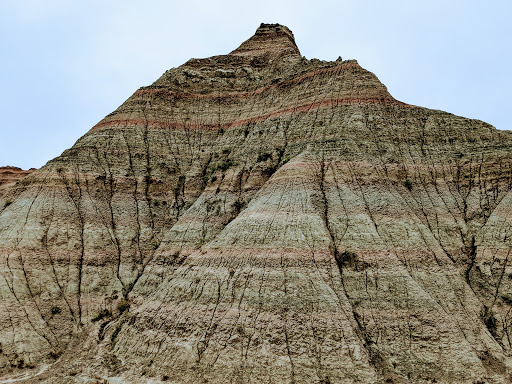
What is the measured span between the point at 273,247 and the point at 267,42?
45.7m

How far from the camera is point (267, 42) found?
223ft

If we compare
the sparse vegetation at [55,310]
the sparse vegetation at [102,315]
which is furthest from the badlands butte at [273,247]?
the sparse vegetation at [102,315]

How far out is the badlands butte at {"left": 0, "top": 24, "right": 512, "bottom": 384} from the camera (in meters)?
28.2

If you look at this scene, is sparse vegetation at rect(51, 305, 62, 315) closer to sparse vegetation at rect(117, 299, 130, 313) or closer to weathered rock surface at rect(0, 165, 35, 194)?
sparse vegetation at rect(117, 299, 130, 313)

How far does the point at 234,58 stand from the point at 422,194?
3639 cm

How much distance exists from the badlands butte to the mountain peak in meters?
14.6

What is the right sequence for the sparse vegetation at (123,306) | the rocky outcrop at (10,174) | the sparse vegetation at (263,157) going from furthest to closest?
the rocky outcrop at (10,174)
the sparse vegetation at (263,157)
the sparse vegetation at (123,306)

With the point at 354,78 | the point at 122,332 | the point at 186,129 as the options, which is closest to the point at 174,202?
the point at 186,129

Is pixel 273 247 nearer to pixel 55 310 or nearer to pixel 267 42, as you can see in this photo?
pixel 55 310

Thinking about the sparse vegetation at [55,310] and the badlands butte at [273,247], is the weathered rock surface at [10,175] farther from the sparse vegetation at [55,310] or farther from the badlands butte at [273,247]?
the sparse vegetation at [55,310]

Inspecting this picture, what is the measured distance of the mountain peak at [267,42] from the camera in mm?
65250

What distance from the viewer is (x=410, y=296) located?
96.7ft

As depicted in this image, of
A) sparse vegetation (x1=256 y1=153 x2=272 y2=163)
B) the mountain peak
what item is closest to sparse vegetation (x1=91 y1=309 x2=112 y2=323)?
sparse vegetation (x1=256 y1=153 x2=272 y2=163)

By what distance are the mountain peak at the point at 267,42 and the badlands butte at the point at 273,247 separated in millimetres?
14594
